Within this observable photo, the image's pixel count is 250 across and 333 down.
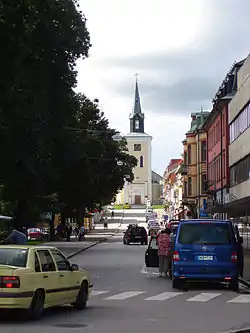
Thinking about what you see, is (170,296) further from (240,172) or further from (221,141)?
(221,141)

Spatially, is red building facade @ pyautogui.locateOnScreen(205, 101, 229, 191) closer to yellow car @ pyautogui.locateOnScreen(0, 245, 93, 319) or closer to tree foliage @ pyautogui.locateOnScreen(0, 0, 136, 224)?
tree foliage @ pyautogui.locateOnScreen(0, 0, 136, 224)

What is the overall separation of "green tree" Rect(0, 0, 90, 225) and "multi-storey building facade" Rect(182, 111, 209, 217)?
2080 inches

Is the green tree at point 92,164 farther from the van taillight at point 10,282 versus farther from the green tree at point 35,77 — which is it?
the van taillight at point 10,282

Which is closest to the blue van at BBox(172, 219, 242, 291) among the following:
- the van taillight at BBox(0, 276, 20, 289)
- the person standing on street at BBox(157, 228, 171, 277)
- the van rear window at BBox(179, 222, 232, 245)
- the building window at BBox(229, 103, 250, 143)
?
the van rear window at BBox(179, 222, 232, 245)

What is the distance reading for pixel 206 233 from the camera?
22.3 meters

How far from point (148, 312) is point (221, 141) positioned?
4870 cm

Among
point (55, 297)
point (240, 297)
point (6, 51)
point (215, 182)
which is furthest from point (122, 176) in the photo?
point (55, 297)

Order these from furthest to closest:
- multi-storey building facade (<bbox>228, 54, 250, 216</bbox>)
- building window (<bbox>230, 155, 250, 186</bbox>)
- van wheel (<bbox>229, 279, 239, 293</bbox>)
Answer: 1. building window (<bbox>230, 155, 250, 186</bbox>)
2. multi-storey building facade (<bbox>228, 54, 250, 216</bbox>)
3. van wheel (<bbox>229, 279, 239, 293</bbox>)

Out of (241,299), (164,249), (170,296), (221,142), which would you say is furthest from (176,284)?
(221,142)

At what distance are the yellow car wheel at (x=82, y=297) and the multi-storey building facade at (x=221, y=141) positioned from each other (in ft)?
127

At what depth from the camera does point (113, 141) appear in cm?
7719

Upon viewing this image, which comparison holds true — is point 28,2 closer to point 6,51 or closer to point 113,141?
point 6,51

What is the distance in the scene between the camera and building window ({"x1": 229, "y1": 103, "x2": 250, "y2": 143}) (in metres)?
45.9

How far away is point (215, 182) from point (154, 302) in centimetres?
5497
